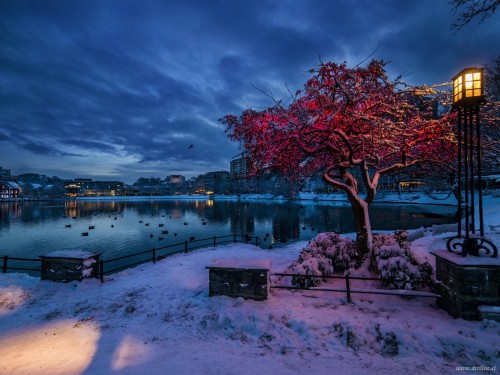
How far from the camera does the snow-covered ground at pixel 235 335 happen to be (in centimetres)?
465

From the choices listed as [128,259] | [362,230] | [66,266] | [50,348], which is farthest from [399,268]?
[128,259]

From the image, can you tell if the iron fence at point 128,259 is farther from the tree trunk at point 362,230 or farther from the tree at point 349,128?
the tree trunk at point 362,230

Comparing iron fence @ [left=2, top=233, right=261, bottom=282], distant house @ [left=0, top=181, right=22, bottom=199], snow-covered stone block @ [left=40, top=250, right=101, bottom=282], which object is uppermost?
distant house @ [left=0, top=181, right=22, bottom=199]

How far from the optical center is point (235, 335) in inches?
222

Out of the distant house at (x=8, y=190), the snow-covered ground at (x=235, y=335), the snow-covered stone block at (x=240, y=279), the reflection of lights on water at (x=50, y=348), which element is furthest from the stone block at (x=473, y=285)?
the distant house at (x=8, y=190)

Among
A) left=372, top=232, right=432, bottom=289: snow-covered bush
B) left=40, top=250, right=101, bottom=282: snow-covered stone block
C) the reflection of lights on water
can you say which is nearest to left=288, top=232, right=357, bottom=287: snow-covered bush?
left=372, top=232, right=432, bottom=289: snow-covered bush

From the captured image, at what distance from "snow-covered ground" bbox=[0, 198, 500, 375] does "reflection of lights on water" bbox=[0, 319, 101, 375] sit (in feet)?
0.07

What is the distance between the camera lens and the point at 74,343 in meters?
5.48

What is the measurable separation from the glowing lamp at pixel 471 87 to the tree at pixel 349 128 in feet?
3.20

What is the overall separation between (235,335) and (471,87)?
8494 millimetres

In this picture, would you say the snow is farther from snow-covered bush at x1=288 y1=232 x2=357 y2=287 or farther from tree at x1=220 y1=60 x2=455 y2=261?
tree at x1=220 y1=60 x2=455 y2=261

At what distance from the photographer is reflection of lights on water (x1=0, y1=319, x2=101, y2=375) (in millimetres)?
4723

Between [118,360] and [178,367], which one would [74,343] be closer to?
[118,360]

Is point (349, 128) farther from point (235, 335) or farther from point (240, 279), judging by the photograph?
point (235, 335)
